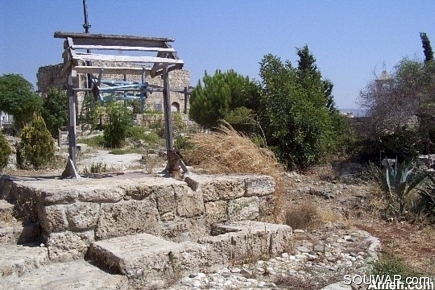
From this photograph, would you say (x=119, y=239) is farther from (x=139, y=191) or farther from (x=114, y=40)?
(x=114, y=40)

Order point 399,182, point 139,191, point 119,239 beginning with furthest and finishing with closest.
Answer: point 399,182 → point 139,191 → point 119,239

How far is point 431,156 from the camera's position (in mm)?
12883

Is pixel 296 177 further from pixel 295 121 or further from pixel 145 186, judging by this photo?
pixel 145 186

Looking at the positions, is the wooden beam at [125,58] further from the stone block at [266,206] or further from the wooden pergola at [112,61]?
the stone block at [266,206]

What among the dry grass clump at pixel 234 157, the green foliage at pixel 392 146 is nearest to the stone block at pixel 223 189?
the dry grass clump at pixel 234 157

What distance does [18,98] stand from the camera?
18531 mm

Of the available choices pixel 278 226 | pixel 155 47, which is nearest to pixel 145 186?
pixel 278 226

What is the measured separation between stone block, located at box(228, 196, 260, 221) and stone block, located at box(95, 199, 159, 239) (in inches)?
37.0

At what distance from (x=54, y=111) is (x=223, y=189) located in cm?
1675

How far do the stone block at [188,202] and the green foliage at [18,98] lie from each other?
15.3 m

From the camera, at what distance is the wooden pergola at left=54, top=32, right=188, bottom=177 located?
511cm

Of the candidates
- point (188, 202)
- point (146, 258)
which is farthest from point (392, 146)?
point (146, 258)

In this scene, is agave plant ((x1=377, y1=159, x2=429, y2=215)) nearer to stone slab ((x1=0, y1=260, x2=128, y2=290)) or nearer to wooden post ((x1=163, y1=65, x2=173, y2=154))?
wooden post ((x1=163, y1=65, x2=173, y2=154))

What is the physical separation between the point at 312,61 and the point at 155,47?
1411 centimetres
